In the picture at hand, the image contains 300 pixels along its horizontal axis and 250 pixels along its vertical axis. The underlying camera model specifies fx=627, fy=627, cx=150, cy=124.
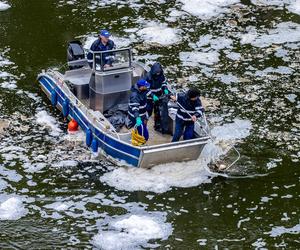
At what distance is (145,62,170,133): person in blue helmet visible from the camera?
14.6m

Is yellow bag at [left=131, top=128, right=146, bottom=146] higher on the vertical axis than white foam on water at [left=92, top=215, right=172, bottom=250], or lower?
higher

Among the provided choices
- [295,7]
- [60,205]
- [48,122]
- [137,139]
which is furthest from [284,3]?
[60,205]

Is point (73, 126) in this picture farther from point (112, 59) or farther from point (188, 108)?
point (188, 108)

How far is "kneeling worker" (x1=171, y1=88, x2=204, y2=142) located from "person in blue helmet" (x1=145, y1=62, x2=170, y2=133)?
0.72 metres

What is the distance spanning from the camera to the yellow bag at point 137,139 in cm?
1370

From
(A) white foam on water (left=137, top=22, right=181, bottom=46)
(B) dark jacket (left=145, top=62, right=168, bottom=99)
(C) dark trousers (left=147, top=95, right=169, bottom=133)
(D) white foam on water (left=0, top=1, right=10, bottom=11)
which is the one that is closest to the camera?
(B) dark jacket (left=145, top=62, right=168, bottom=99)

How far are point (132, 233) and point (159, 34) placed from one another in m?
10.2

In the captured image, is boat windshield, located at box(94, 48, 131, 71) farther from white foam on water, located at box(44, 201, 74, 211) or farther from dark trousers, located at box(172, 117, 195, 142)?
white foam on water, located at box(44, 201, 74, 211)

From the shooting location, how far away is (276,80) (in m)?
18.0

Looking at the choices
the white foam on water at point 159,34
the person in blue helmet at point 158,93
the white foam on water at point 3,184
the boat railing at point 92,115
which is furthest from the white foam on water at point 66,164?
the white foam on water at point 159,34

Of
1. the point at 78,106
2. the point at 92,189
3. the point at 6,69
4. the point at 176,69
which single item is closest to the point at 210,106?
the point at 176,69

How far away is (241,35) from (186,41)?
1.89m

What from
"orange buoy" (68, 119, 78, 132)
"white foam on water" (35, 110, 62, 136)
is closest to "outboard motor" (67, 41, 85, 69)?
"white foam on water" (35, 110, 62, 136)

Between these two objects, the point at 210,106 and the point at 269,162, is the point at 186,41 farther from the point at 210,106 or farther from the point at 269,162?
the point at 269,162
